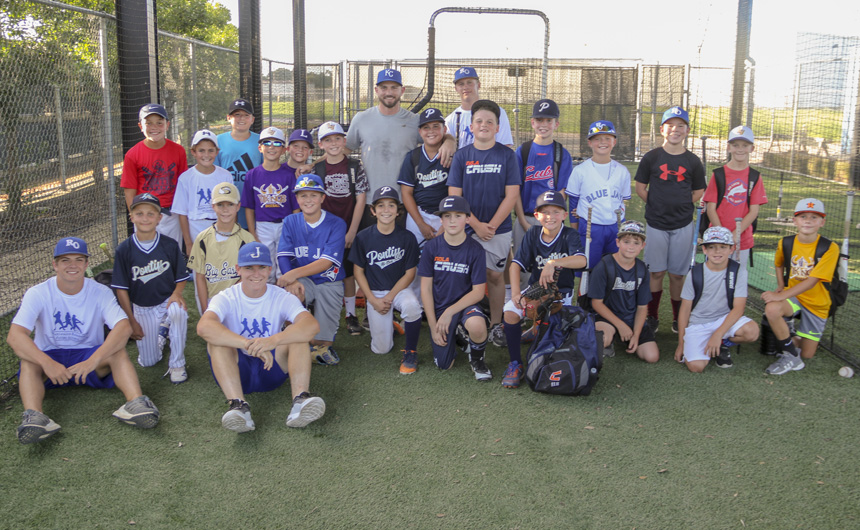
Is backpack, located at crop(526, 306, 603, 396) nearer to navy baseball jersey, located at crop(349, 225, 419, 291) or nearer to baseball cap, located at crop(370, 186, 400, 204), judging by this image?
navy baseball jersey, located at crop(349, 225, 419, 291)

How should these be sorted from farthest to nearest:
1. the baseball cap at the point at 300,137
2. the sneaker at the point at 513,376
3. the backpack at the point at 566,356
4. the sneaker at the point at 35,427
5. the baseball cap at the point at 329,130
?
the baseball cap at the point at 300,137 < the baseball cap at the point at 329,130 < the sneaker at the point at 513,376 < the backpack at the point at 566,356 < the sneaker at the point at 35,427

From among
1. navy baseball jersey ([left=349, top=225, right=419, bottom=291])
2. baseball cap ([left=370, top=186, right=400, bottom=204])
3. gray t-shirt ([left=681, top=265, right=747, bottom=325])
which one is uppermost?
baseball cap ([left=370, top=186, right=400, bottom=204])

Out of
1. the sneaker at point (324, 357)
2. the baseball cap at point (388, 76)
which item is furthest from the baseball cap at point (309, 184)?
the sneaker at point (324, 357)

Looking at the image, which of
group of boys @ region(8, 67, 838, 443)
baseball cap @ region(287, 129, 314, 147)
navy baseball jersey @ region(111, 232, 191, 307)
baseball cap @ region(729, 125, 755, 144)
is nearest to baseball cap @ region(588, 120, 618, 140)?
group of boys @ region(8, 67, 838, 443)

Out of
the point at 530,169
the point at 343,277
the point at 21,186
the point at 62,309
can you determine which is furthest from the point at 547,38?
the point at 21,186

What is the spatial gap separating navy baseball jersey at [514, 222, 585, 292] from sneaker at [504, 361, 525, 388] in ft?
2.51

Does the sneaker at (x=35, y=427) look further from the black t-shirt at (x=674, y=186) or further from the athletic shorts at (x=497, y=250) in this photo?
the black t-shirt at (x=674, y=186)

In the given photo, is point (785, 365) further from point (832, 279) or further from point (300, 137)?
point (300, 137)

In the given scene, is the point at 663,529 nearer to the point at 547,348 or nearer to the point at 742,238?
the point at 547,348

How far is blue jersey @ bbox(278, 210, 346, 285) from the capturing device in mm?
5367

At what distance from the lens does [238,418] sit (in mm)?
3961

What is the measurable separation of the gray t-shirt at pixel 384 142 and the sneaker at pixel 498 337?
→ 154 centimetres

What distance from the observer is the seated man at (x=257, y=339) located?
4.16 metres

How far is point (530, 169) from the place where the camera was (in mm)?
5781
